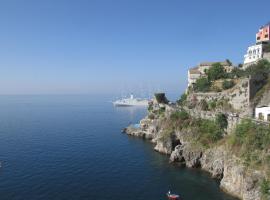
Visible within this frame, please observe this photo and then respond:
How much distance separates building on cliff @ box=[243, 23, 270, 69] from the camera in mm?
102500

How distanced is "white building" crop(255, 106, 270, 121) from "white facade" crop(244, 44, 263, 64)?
38247 millimetres

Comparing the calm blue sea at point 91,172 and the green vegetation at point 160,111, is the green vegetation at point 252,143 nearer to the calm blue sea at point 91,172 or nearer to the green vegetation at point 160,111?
the calm blue sea at point 91,172

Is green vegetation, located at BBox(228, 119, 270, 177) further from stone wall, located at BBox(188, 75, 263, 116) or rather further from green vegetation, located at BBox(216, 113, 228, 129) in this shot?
stone wall, located at BBox(188, 75, 263, 116)

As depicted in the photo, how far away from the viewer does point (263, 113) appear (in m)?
68.7

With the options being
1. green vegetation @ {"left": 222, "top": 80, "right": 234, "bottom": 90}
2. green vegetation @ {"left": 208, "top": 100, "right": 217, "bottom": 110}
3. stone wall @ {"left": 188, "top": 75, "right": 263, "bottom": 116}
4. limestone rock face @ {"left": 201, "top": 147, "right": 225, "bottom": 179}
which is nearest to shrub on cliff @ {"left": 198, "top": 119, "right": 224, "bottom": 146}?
limestone rock face @ {"left": 201, "top": 147, "right": 225, "bottom": 179}

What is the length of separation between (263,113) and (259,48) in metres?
42.7

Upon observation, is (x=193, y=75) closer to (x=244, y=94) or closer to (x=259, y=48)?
(x=259, y=48)

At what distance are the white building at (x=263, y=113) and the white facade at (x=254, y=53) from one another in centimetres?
3825

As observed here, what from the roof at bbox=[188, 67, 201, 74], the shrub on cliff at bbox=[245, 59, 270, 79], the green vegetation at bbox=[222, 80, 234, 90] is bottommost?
the green vegetation at bbox=[222, 80, 234, 90]

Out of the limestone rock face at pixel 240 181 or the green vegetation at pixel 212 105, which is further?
the green vegetation at pixel 212 105

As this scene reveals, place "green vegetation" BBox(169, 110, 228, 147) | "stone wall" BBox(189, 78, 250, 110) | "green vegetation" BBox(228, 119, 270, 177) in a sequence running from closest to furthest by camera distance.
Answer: "green vegetation" BBox(228, 119, 270, 177) → "green vegetation" BBox(169, 110, 228, 147) → "stone wall" BBox(189, 78, 250, 110)

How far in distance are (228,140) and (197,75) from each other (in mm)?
67575

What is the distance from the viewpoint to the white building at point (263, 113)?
66.9 metres

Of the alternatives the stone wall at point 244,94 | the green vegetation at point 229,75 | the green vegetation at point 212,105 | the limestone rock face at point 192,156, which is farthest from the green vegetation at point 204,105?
the limestone rock face at point 192,156
